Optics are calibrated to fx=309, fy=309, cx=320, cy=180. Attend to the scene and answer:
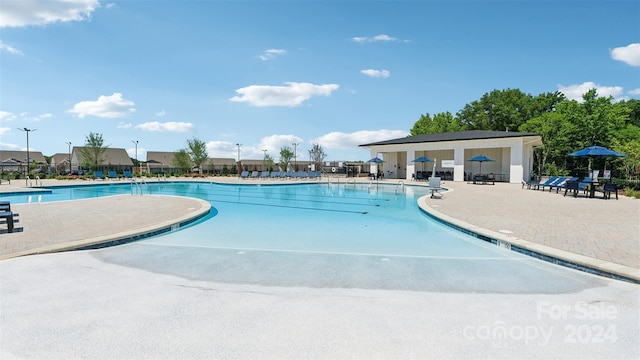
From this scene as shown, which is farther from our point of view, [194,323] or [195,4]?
[195,4]

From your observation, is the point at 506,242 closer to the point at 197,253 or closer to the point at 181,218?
the point at 197,253

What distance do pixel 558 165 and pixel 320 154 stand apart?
36228 mm

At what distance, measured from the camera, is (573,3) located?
1396cm

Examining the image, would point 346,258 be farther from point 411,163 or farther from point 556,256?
point 411,163

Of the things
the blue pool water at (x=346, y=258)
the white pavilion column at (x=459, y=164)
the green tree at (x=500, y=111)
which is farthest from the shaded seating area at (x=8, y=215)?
the green tree at (x=500, y=111)

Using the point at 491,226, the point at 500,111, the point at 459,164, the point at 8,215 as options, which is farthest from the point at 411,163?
the point at 8,215

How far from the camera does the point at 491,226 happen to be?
6887mm

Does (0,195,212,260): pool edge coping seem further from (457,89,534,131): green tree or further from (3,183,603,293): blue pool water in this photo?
(457,89,534,131): green tree

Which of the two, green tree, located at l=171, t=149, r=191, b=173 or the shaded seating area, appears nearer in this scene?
the shaded seating area

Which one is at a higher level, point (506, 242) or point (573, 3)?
point (573, 3)

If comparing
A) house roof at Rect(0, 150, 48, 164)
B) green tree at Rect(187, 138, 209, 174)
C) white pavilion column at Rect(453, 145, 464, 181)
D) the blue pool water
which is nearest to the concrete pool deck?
the blue pool water

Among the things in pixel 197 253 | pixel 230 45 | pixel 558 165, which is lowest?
pixel 197 253

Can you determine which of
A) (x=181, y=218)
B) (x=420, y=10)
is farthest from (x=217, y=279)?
(x=420, y=10)

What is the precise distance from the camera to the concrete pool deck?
488 centimetres
